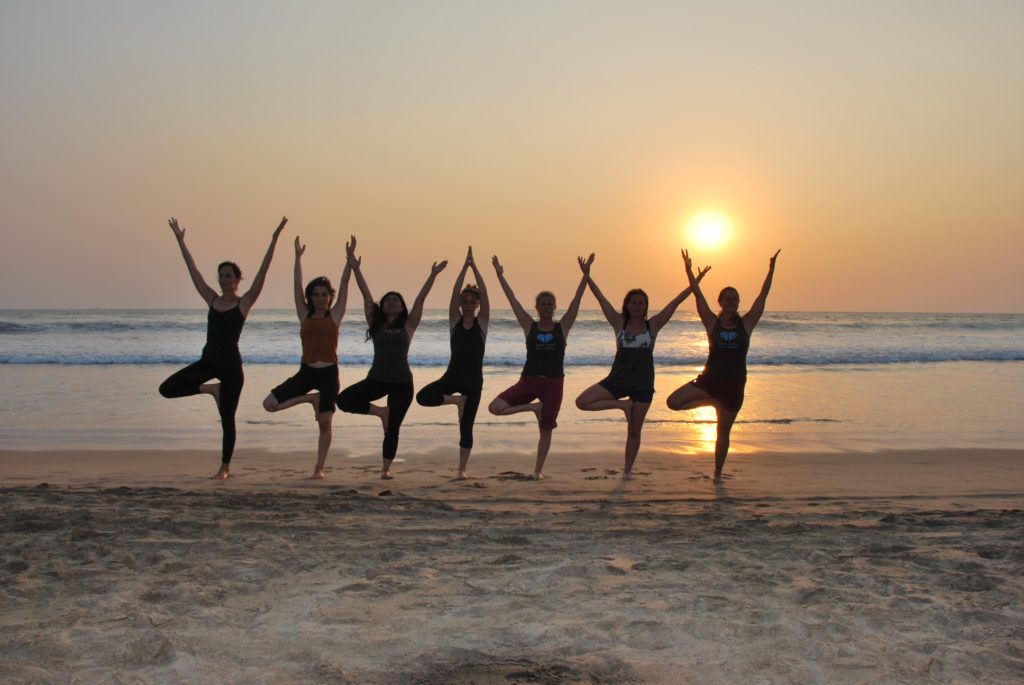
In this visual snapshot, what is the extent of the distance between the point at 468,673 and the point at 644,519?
3.23m

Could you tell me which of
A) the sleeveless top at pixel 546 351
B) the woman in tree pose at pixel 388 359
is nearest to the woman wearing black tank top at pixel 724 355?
the sleeveless top at pixel 546 351

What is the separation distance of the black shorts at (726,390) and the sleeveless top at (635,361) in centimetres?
61

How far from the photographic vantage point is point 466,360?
28.3ft

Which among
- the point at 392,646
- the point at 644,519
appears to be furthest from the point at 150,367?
the point at 392,646

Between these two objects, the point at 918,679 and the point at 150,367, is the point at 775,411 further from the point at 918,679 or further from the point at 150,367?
the point at 150,367

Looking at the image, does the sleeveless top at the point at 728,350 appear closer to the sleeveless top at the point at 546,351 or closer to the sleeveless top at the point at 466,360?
the sleeveless top at the point at 546,351

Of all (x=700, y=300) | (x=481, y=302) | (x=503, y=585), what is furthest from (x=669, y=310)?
(x=503, y=585)

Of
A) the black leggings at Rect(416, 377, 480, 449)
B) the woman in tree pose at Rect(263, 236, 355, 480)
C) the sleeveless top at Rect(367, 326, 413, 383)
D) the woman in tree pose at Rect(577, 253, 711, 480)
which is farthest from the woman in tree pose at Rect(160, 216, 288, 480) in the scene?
the woman in tree pose at Rect(577, 253, 711, 480)

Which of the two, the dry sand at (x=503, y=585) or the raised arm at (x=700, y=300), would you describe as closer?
the dry sand at (x=503, y=585)

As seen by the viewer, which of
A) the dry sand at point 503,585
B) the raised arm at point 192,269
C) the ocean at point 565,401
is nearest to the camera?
the dry sand at point 503,585

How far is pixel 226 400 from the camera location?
28.0ft

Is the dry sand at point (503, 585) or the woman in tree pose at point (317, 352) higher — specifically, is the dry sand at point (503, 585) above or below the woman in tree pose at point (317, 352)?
below

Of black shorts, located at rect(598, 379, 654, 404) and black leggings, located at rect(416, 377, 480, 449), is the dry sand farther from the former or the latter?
black shorts, located at rect(598, 379, 654, 404)

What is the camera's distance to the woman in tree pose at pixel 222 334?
838 cm
